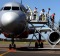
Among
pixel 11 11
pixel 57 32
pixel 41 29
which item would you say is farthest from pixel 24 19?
pixel 41 29

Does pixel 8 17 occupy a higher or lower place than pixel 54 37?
higher

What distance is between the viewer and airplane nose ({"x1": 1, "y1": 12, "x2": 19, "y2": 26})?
23438 mm

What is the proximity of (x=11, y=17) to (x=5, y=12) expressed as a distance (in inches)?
57.9

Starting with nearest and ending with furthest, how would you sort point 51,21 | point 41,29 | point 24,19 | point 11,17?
1. point 11,17
2. point 24,19
3. point 51,21
4. point 41,29

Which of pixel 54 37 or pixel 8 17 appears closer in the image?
pixel 8 17

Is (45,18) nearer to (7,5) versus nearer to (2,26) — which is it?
(7,5)

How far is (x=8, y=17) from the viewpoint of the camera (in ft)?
77.0

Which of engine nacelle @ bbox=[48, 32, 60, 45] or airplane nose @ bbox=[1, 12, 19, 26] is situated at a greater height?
airplane nose @ bbox=[1, 12, 19, 26]

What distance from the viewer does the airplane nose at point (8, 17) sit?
2344 cm

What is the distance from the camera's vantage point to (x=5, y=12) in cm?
2470

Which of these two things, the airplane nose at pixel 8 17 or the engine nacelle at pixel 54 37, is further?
the engine nacelle at pixel 54 37

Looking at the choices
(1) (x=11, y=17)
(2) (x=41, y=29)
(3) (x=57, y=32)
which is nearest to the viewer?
(1) (x=11, y=17)

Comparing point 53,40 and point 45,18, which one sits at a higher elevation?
point 45,18

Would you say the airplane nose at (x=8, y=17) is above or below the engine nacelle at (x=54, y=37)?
above
